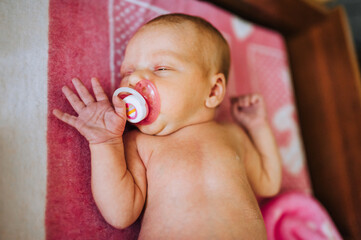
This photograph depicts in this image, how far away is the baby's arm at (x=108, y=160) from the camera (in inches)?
25.7

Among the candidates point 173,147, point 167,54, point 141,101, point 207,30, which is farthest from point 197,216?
point 207,30

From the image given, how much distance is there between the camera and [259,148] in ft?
3.34

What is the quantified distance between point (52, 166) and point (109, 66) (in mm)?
340

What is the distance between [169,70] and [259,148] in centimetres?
47

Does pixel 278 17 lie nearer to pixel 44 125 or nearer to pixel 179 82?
pixel 179 82

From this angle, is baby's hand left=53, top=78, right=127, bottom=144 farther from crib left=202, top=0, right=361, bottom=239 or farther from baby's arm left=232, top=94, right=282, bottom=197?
crib left=202, top=0, right=361, bottom=239

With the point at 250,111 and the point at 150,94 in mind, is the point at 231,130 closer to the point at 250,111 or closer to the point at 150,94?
the point at 250,111

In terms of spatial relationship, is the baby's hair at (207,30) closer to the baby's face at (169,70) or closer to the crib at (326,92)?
the baby's face at (169,70)

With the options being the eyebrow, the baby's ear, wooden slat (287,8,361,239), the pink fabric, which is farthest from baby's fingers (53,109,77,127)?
wooden slat (287,8,361,239)

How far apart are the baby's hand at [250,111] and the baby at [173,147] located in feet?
0.65

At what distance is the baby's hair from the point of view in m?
0.82

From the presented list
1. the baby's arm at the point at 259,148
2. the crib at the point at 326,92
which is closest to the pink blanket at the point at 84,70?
the baby's arm at the point at 259,148

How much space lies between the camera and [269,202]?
110 cm

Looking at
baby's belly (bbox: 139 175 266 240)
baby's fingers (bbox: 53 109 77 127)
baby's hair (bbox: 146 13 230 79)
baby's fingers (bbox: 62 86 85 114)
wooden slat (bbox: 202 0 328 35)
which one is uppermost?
wooden slat (bbox: 202 0 328 35)
